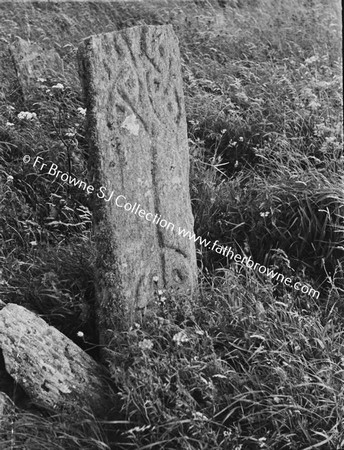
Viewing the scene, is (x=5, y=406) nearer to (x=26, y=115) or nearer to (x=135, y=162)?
(x=135, y=162)

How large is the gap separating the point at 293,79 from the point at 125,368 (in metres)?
3.44

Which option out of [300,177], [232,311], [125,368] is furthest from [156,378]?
[300,177]

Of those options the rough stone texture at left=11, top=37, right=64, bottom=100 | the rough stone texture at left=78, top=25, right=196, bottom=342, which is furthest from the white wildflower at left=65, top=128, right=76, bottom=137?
the rough stone texture at left=78, top=25, right=196, bottom=342

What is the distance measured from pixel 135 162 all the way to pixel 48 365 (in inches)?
45.6

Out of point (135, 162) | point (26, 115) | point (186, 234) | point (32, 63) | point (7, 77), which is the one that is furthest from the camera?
point (32, 63)

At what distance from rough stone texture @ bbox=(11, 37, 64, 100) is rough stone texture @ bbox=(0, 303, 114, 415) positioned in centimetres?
282

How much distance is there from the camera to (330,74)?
6.62 m

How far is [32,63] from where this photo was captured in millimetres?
6938

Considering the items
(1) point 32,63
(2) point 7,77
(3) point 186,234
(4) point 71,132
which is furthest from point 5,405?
(1) point 32,63

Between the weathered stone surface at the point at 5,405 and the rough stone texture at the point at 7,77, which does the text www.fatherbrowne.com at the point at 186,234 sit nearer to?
the weathered stone surface at the point at 5,405

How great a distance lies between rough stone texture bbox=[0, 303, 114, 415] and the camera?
13.2ft

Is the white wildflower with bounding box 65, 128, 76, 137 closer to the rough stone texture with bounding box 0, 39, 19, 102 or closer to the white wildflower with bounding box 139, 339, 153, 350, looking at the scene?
the rough stone texture with bounding box 0, 39, 19, 102

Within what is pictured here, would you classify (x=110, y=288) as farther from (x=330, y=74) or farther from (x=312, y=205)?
(x=330, y=74)

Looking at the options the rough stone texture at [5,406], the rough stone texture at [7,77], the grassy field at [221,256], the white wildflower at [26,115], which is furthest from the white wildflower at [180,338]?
the rough stone texture at [7,77]
